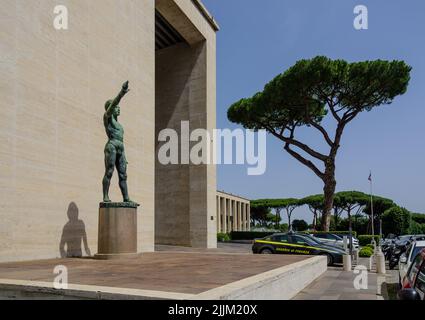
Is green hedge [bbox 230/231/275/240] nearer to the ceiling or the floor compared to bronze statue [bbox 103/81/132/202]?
nearer to the floor

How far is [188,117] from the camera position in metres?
24.9

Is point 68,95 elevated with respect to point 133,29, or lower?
lower

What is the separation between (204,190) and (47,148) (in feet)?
41.7

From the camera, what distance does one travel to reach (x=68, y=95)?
13.4 meters

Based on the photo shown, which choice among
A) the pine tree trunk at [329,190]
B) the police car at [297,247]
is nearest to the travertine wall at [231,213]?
the pine tree trunk at [329,190]

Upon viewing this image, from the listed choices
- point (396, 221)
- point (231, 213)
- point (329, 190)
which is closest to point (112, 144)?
point (329, 190)

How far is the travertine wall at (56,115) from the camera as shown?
11156 millimetres

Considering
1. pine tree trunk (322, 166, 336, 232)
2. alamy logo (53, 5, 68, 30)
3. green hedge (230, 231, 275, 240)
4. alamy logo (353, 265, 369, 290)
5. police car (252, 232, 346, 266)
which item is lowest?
green hedge (230, 231, 275, 240)

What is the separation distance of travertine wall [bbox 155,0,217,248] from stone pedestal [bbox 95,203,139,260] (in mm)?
12508

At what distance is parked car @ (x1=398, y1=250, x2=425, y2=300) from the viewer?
13.6 feet

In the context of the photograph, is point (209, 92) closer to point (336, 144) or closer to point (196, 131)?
point (196, 131)

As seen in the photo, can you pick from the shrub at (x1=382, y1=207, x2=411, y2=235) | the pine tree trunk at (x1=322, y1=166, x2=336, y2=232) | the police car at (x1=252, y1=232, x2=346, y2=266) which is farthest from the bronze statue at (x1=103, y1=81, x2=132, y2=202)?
the shrub at (x1=382, y1=207, x2=411, y2=235)

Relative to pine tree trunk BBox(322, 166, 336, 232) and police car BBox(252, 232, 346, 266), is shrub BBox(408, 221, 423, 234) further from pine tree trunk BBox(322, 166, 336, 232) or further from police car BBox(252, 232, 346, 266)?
police car BBox(252, 232, 346, 266)
